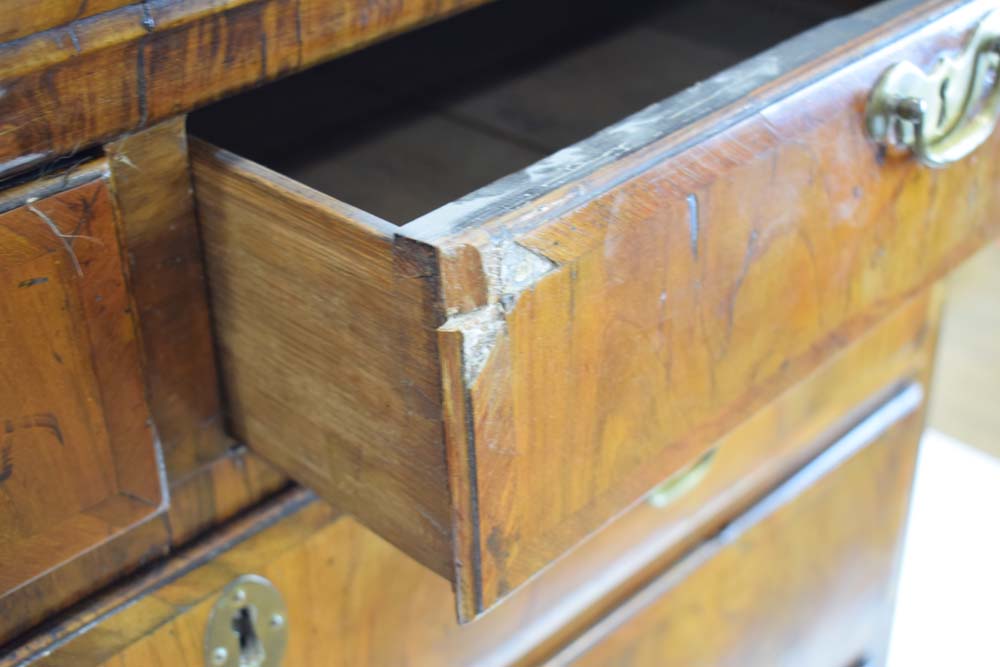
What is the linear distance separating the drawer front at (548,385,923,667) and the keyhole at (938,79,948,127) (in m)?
0.29

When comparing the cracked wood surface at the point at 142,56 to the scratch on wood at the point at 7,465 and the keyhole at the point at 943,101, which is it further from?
the keyhole at the point at 943,101

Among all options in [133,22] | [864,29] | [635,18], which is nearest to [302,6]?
[133,22]

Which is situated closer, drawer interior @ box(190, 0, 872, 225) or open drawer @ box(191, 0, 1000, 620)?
open drawer @ box(191, 0, 1000, 620)

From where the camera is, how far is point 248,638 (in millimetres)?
485

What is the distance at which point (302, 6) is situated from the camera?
37 centimetres

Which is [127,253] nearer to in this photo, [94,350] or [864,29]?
[94,350]

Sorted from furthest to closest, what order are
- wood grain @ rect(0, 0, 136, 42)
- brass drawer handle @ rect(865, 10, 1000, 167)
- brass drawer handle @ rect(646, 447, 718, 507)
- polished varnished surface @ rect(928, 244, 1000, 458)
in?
polished varnished surface @ rect(928, 244, 1000, 458) → brass drawer handle @ rect(646, 447, 718, 507) → brass drawer handle @ rect(865, 10, 1000, 167) → wood grain @ rect(0, 0, 136, 42)

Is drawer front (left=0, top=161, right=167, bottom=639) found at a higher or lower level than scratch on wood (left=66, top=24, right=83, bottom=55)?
lower

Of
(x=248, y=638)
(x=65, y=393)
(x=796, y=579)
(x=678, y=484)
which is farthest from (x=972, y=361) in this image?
(x=65, y=393)

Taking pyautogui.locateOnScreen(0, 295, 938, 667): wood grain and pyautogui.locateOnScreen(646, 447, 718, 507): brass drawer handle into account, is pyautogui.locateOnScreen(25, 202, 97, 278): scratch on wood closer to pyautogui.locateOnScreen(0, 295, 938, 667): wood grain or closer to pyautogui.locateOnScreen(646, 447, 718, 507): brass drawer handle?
pyautogui.locateOnScreen(0, 295, 938, 667): wood grain

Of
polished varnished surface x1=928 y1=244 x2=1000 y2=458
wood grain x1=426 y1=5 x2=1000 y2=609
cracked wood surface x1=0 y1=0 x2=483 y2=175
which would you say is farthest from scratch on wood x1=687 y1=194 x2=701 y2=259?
polished varnished surface x1=928 y1=244 x2=1000 y2=458

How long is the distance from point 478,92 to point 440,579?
0.23 m

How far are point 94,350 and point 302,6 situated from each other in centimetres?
12

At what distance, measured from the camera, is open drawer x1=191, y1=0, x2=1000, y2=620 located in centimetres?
34
